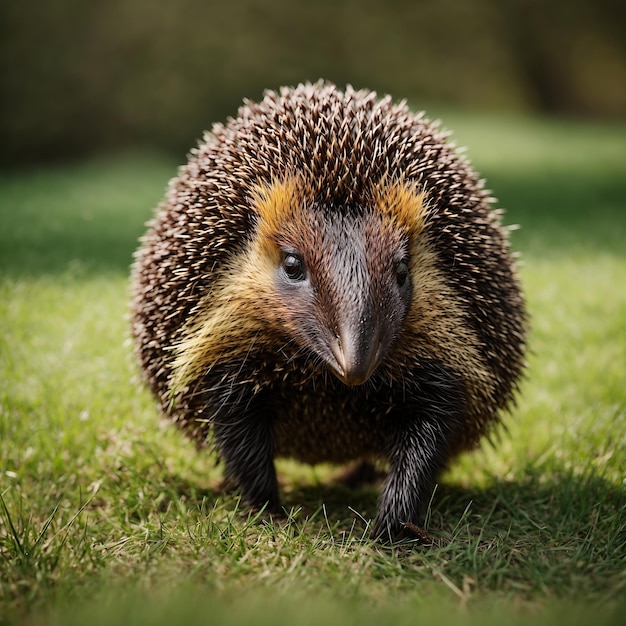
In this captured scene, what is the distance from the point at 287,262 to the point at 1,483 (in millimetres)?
2239

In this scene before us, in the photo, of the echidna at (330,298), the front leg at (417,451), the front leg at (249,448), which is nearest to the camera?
the echidna at (330,298)

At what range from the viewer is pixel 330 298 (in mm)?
3451

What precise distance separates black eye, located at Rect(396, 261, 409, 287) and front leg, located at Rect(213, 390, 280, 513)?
0.96 meters

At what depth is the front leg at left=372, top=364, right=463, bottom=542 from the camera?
3805 millimetres

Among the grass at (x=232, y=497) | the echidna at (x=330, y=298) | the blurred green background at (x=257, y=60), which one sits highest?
the blurred green background at (x=257, y=60)

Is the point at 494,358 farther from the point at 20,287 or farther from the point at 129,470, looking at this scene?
the point at 20,287

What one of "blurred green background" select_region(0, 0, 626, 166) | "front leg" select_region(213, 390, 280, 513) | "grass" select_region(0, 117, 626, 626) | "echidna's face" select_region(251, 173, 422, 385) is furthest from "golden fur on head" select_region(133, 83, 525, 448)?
"blurred green background" select_region(0, 0, 626, 166)

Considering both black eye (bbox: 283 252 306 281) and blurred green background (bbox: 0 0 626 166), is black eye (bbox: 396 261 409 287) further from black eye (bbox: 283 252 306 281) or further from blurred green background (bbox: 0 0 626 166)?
blurred green background (bbox: 0 0 626 166)

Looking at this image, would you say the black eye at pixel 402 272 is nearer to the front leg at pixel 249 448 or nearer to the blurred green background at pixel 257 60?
the front leg at pixel 249 448

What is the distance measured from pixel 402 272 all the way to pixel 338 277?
0.40 metres

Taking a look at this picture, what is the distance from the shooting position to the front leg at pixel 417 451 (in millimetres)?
3805

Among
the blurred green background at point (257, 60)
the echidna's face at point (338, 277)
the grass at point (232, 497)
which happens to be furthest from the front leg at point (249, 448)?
the blurred green background at point (257, 60)

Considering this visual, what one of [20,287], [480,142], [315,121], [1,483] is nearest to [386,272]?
[315,121]

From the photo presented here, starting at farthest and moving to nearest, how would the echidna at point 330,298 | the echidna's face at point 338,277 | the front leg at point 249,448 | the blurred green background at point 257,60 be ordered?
the blurred green background at point 257,60
the front leg at point 249,448
the echidna at point 330,298
the echidna's face at point 338,277
